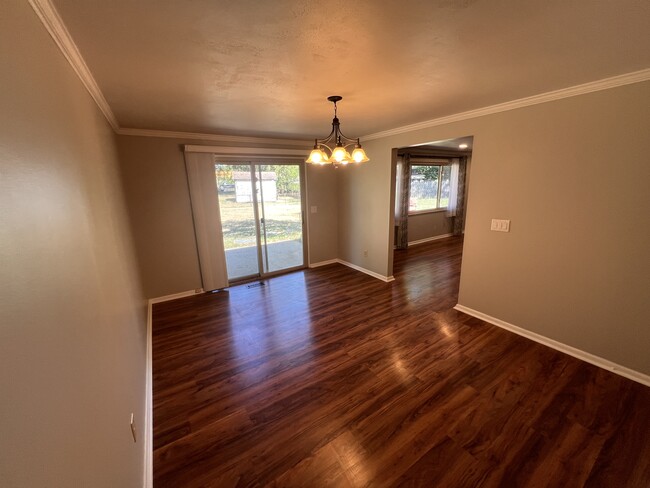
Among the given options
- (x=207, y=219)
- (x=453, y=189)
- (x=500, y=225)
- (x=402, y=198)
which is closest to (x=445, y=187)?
(x=453, y=189)

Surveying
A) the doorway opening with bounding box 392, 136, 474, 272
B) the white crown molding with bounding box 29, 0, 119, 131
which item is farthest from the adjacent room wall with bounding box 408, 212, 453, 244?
the white crown molding with bounding box 29, 0, 119, 131

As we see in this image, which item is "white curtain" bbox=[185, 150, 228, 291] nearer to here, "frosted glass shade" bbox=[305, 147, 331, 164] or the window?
"frosted glass shade" bbox=[305, 147, 331, 164]

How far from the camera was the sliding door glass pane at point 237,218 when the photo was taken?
411 cm

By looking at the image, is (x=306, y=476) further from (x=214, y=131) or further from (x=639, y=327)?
(x=214, y=131)

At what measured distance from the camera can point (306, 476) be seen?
5.05 feet

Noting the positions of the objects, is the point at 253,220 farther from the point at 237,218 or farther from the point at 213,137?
the point at 213,137

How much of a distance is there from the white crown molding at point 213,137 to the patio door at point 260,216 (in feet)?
1.13

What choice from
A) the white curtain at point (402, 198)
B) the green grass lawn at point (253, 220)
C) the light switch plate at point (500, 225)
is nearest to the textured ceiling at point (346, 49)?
the light switch plate at point (500, 225)

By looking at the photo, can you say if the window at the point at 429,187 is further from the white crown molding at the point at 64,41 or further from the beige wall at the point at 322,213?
the white crown molding at the point at 64,41

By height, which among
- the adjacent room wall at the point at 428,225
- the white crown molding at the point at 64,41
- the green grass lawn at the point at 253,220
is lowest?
the adjacent room wall at the point at 428,225

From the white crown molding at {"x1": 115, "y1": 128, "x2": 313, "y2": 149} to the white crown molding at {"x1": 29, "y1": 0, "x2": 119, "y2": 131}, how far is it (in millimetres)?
1442

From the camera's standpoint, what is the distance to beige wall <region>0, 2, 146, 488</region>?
499 millimetres

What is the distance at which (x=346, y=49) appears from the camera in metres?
1.46

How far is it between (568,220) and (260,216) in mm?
3933
